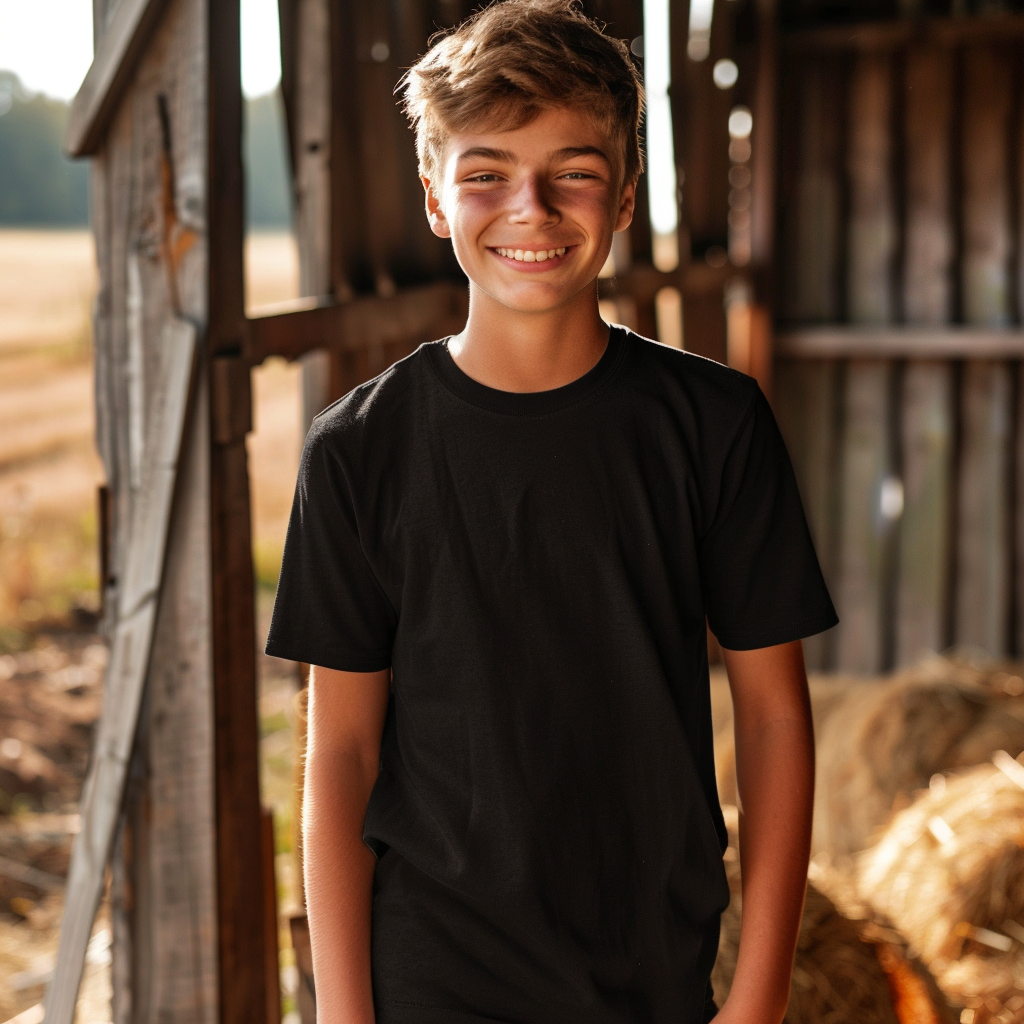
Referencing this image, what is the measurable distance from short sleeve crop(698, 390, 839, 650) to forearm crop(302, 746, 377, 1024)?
485 mm

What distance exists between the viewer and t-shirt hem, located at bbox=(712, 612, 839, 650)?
1316mm

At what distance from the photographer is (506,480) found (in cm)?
131

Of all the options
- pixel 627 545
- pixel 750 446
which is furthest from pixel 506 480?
pixel 750 446

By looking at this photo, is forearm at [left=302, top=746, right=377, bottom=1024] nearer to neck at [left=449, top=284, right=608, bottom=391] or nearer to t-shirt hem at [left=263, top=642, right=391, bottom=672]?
t-shirt hem at [left=263, top=642, right=391, bottom=672]

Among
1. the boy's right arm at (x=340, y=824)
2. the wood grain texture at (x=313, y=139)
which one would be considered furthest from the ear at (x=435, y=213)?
the wood grain texture at (x=313, y=139)

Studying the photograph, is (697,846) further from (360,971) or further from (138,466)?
(138,466)

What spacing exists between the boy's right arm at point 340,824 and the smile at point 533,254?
1.64ft

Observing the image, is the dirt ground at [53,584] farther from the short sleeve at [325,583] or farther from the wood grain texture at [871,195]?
the wood grain texture at [871,195]

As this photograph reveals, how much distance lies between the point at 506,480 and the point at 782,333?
416 cm

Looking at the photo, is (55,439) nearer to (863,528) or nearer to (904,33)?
(863,528)

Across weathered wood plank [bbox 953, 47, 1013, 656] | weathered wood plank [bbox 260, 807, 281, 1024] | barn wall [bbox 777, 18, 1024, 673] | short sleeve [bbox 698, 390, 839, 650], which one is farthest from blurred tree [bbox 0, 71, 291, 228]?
short sleeve [bbox 698, 390, 839, 650]

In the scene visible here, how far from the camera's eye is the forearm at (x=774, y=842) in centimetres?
132

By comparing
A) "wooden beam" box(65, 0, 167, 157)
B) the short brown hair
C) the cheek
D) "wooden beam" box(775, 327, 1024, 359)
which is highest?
"wooden beam" box(65, 0, 167, 157)

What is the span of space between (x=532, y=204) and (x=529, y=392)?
203mm
